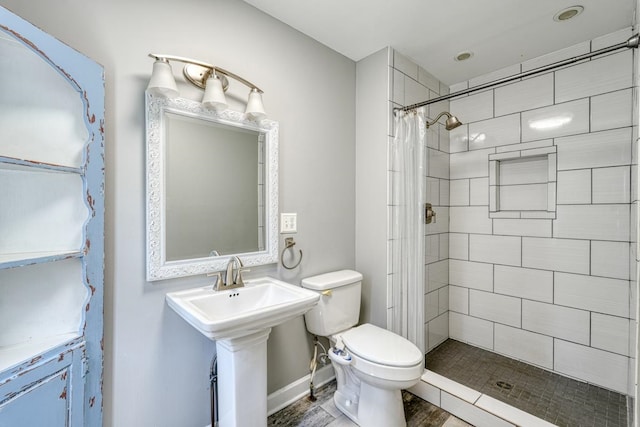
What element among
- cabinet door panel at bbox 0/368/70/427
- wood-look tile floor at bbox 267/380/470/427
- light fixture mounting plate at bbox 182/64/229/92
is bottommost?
wood-look tile floor at bbox 267/380/470/427

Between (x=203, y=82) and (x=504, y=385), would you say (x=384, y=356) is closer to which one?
(x=504, y=385)

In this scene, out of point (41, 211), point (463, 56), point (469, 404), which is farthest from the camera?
point (463, 56)

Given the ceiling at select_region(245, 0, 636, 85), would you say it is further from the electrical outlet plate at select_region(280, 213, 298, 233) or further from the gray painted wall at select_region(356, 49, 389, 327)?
the electrical outlet plate at select_region(280, 213, 298, 233)

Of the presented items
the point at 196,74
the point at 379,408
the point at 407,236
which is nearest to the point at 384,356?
the point at 379,408

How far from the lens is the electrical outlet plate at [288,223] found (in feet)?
5.61

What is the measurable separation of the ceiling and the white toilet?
163 cm

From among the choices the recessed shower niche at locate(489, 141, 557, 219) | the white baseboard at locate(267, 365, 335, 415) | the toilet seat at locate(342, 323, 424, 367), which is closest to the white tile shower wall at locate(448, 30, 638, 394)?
the recessed shower niche at locate(489, 141, 557, 219)

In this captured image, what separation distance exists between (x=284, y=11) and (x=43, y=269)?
1724mm

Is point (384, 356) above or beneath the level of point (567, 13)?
beneath

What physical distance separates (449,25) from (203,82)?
5.07 ft

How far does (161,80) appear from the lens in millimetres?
1137

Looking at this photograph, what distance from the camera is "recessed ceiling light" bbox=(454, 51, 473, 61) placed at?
6.73 ft

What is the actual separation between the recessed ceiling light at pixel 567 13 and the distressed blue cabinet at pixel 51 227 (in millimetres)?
2406

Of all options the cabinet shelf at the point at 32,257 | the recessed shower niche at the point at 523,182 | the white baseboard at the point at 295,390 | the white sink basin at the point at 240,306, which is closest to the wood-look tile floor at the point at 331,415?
the white baseboard at the point at 295,390
